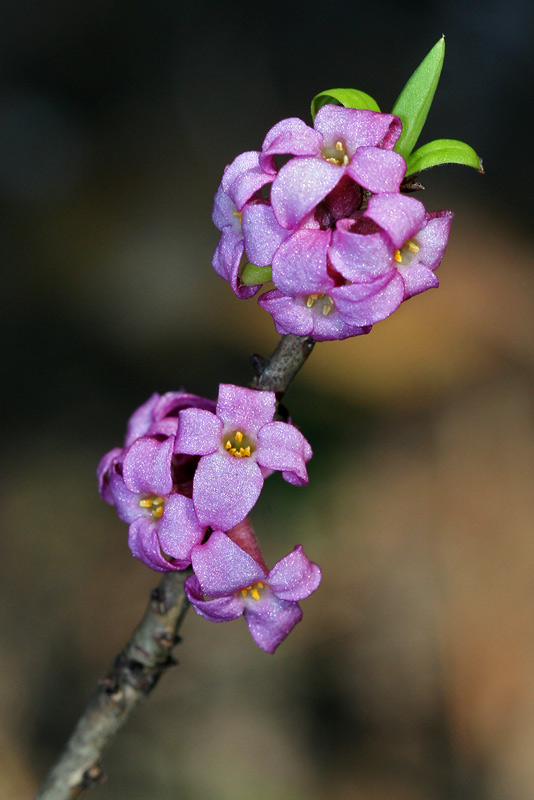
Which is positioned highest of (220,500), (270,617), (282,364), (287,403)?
(282,364)

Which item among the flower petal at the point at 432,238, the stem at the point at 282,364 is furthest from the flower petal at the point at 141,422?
the flower petal at the point at 432,238

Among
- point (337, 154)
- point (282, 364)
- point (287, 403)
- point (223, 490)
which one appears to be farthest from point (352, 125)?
point (287, 403)

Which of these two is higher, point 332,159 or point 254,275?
point 332,159

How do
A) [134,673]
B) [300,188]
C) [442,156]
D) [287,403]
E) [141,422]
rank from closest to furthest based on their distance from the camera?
[300,188], [442,156], [141,422], [134,673], [287,403]

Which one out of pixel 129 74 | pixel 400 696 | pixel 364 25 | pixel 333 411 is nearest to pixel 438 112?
pixel 364 25

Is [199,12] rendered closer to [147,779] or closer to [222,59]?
[222,59]

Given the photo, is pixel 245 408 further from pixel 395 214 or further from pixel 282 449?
pixel 395 214

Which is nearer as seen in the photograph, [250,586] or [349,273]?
[349,273]

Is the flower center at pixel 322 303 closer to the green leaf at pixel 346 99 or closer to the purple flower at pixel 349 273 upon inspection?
the purple flower at pixel 349 273
